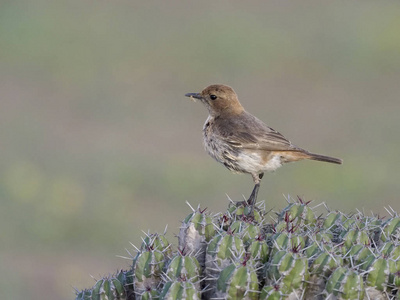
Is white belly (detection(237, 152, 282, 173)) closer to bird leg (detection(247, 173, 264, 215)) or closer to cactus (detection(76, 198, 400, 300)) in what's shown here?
bird leg (detection(247, 173, 264, 215))

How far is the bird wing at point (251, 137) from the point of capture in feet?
27.5

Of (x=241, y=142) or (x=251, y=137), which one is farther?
(x=251, y=137)

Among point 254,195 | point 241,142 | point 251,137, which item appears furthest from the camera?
point 251,137

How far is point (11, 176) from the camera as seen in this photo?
1567cm

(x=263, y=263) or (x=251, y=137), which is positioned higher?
(x=251, y=137)

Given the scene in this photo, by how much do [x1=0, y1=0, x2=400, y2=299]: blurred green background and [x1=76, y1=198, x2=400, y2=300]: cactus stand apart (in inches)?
259

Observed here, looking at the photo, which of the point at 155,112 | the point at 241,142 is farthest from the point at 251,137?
the point at 155,112

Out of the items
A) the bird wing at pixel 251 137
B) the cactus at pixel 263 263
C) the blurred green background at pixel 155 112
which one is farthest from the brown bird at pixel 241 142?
the blurred green background at pixel 155 112

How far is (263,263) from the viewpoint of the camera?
18.4 feet

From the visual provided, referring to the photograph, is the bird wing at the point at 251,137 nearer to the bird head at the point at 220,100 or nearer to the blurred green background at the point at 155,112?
the bird head at the point at 220,100

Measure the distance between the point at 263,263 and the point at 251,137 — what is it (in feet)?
9.70

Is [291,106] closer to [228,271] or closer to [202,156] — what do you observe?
[202,156]

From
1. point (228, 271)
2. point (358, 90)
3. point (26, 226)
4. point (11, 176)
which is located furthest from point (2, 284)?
point (358, 90)

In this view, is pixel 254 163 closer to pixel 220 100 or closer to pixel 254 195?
pixel 220 100
